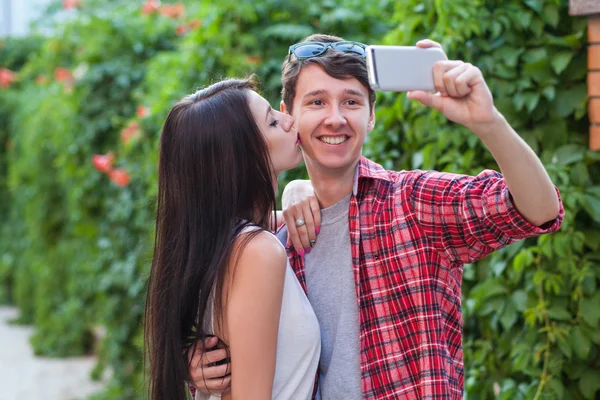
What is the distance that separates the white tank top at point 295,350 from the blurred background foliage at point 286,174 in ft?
3.21

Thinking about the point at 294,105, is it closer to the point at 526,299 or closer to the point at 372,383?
the point at 372,383

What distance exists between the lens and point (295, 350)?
195 centimetres

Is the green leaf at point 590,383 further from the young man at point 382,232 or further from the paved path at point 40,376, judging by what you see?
the paved path at point 40,376

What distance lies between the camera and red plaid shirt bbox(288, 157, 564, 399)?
187 cm

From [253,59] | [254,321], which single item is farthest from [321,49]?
[253,59]

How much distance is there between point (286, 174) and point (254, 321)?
196cm

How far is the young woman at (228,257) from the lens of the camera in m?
1.86

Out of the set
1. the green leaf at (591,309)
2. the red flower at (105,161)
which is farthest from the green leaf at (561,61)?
the red flower at (105,161)

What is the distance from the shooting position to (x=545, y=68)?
9.29 ft

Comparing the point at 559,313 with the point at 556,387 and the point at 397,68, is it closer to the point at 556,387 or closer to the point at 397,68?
the point at 556,387

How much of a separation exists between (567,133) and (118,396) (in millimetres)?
3971

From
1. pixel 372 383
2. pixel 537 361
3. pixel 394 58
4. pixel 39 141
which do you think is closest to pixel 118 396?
pixel 39 141

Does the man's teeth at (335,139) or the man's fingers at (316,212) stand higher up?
the man's teeth at (335,139)

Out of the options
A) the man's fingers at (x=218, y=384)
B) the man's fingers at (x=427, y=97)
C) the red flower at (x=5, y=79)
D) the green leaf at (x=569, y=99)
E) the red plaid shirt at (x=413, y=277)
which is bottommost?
the man's fingers at (x=218, y=384)
